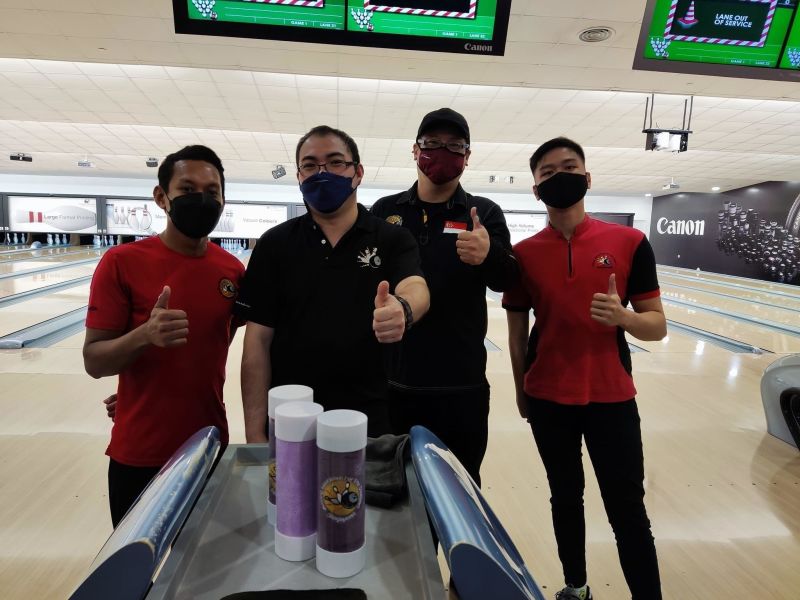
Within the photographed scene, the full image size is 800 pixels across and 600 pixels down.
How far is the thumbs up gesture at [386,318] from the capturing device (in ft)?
3.26

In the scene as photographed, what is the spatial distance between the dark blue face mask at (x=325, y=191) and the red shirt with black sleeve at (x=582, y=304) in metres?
0.68

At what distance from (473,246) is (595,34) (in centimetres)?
306

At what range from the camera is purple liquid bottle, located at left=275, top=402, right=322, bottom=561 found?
2.20 feet

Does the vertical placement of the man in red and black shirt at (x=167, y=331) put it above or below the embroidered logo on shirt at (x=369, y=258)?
below

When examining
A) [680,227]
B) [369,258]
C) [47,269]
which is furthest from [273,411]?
[680,227]

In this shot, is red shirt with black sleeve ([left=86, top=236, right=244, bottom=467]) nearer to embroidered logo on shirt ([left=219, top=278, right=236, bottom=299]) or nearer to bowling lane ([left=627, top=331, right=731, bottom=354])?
embroidered logo on shirt ([left=219, top=278, right=236, bottom=299])

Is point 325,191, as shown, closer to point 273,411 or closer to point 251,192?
point 273,411

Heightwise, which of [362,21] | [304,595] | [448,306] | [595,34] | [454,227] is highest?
[595,34]

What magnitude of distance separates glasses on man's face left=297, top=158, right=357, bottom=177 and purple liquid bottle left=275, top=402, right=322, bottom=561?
0.74 m

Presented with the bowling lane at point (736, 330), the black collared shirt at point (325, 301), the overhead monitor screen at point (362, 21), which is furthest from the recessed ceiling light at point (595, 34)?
the bowling lane at point (736, 330)

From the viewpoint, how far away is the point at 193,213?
133 centimetres

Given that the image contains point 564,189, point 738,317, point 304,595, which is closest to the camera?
point 304,595

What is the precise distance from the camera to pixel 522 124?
6.61m

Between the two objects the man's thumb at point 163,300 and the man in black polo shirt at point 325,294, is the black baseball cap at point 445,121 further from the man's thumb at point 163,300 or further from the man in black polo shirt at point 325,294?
the man's thumb at point 163,300
